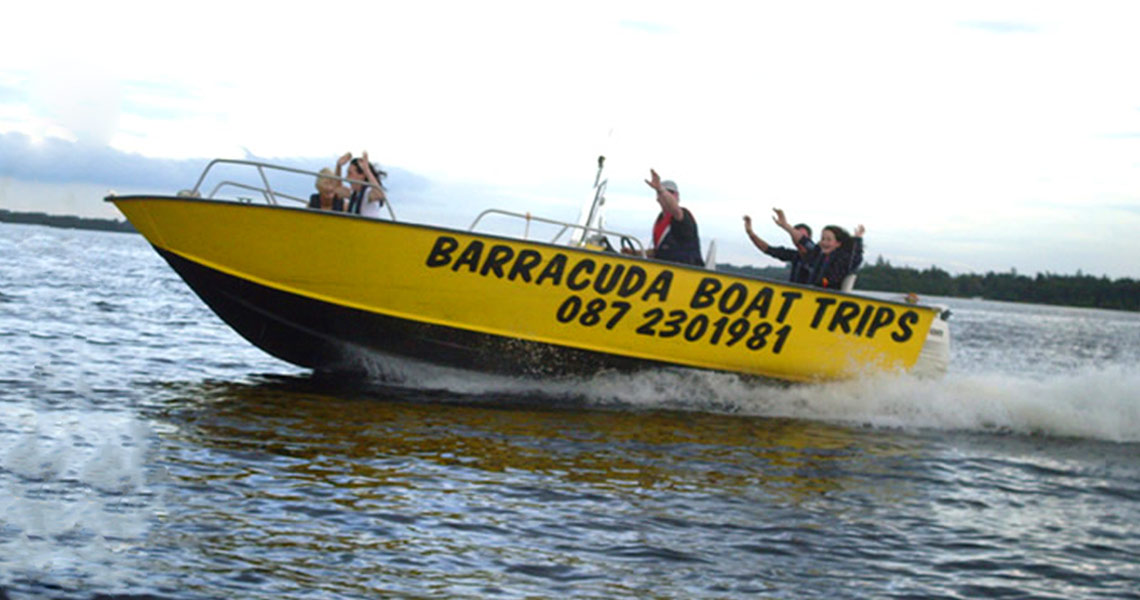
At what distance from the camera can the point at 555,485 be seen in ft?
23.3

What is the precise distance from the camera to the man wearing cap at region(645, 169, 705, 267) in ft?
35.3

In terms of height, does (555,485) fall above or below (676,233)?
below

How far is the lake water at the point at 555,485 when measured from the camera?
5230 millimetres

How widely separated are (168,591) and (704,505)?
3.33m

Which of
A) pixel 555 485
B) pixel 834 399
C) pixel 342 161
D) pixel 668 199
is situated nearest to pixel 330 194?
pixel 342 161

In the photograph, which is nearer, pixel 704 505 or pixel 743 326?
pixel 704 505

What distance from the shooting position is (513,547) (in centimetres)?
564

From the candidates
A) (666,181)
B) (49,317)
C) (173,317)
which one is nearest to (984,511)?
(666,181)

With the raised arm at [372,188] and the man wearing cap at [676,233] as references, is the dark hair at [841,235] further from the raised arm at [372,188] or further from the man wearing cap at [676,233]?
the raised arm at [372,188]

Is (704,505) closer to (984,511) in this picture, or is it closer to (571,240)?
(984,511)

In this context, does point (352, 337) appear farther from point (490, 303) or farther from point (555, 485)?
point (555, 485)

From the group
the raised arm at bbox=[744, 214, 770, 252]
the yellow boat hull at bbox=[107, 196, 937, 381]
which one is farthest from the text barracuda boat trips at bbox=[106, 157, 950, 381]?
the raised arm at bbox=[744, 214, 770, 252]

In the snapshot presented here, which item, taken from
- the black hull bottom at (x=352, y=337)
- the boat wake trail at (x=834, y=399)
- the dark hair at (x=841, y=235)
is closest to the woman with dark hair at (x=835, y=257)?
the dark hair at (x=841, y=235)

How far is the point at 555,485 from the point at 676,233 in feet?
13.9
